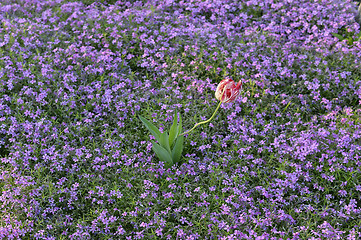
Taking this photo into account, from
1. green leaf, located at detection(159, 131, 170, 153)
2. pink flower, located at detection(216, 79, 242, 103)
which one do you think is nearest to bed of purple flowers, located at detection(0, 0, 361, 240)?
green leaf, located at detection(159, 131, 170, 153)

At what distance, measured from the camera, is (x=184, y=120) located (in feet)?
13.9

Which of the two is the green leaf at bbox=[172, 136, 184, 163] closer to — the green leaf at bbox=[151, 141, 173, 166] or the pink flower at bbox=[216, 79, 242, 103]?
the green leaf at bbox=[151, 141, 173, 166]

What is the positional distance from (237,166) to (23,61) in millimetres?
3209

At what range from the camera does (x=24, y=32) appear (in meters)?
5.21

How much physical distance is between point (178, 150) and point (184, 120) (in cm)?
59

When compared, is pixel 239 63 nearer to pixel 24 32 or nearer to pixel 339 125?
pixel 339 125

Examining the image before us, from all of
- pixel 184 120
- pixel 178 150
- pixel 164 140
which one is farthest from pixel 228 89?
pixel 184 120

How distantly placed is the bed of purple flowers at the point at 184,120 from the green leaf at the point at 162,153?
0.08 m

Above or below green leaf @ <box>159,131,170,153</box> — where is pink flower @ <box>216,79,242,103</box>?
below

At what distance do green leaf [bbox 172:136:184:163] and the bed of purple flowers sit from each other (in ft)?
0.26

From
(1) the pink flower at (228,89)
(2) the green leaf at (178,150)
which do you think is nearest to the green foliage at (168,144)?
(2) the green leaf at (178,150)

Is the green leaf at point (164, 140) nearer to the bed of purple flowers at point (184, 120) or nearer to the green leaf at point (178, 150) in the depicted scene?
the green leaf at point (178, 150)

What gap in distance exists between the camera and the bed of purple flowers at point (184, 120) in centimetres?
338

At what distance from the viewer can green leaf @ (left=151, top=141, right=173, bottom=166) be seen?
3.61 meters
